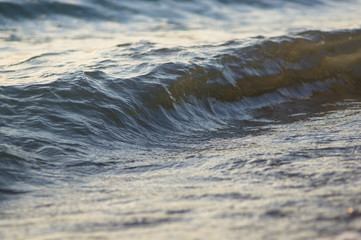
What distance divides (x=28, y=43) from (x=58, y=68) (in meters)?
2.25

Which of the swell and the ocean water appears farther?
the swell

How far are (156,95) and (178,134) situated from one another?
688mm

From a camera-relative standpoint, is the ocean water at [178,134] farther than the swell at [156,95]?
No

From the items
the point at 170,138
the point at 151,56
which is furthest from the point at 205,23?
the point at 170,138

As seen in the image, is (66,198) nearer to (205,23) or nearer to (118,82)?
(118,82)

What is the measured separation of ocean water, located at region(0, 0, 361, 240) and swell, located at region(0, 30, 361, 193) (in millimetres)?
16

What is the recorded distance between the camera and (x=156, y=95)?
14.6 feet

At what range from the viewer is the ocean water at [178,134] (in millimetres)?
1943

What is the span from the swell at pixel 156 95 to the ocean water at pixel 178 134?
0.05 feet

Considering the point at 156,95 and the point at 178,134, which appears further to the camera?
the point at 156,95

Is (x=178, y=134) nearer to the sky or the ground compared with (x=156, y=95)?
nearer to the ground

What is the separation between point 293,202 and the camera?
6.64 feet

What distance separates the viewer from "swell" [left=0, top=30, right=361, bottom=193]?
124 inches

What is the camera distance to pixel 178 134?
3.91m
